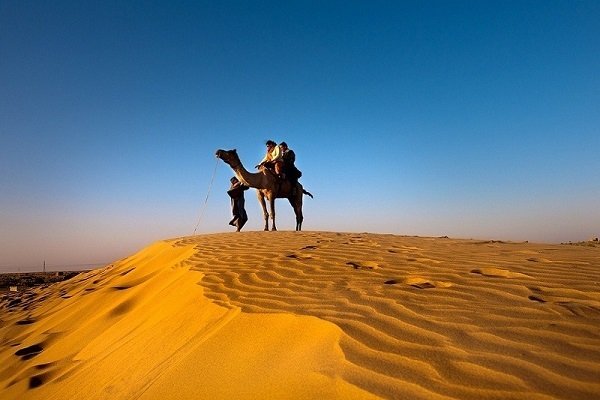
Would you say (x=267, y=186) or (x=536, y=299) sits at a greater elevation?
(x=267, y=186)

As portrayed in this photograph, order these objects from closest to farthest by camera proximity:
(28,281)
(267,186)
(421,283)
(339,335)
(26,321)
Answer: (339,335) → (421,283) → (26,321) → (267,186) → (28,281)

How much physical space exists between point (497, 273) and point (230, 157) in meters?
9.28

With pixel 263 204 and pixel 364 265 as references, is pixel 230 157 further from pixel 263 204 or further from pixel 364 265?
pixel 364 265

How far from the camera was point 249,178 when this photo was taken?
12484 mm

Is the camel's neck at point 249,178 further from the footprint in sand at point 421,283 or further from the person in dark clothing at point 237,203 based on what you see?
the footprint in sand at point 421,283

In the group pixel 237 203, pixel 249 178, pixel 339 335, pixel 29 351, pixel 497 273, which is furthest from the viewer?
pixel 237 203

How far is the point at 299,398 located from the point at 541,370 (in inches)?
41.7

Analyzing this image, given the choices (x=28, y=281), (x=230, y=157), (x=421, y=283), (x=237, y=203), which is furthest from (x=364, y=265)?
(x=28, y=281)

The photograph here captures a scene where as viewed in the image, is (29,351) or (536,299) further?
(29,351)

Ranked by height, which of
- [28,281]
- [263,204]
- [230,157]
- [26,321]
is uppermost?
[230,157]

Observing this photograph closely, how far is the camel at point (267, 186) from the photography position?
468 inches

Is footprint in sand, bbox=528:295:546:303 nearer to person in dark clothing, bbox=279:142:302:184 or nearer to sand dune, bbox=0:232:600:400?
sand dune, bbox=0:232:600:400

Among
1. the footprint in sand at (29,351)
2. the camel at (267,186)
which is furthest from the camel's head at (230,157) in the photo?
the footprint in sand at (29,351)

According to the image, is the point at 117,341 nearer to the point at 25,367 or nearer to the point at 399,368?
the point at 25,367
